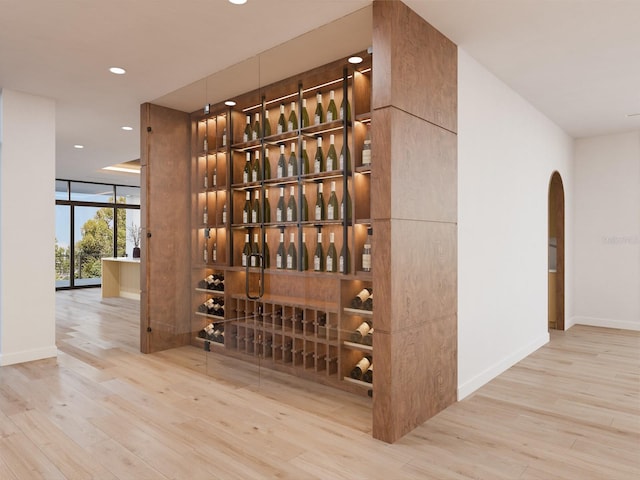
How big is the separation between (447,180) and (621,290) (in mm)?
4463

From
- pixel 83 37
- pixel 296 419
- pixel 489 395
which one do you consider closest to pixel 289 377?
pixel 296 419

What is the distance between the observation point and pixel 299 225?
337 centimetres

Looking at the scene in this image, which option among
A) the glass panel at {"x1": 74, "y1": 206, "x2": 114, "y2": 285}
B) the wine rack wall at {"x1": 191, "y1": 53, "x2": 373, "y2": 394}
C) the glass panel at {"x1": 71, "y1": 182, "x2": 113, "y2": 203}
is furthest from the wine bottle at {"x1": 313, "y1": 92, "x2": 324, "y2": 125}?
the glass panel at {"x1": 74, "y1": 206, "x2": 114, "y2": 285}

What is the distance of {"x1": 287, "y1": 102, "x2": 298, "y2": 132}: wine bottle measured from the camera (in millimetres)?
3430

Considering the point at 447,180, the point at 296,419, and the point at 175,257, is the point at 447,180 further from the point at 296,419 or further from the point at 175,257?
the point at 175,257

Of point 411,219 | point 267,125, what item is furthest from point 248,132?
point 411,219

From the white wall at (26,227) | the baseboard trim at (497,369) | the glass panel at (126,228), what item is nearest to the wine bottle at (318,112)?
the baseboard trim at (497,369)

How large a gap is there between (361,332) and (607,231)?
483 cm

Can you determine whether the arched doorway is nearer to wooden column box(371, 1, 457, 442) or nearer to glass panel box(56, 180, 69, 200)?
wooden column box(371, 1, 457, 442)

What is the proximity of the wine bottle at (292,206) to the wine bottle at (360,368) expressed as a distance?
3.95 feet

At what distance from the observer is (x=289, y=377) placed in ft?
12.3

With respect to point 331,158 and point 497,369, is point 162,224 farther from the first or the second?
point 497,369

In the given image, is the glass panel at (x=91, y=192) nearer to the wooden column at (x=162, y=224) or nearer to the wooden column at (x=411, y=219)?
the wooden column at (x=162, y=224)

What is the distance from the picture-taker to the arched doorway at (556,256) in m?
5.95
